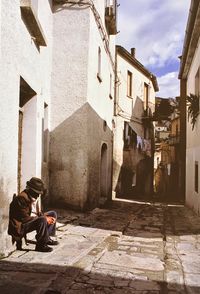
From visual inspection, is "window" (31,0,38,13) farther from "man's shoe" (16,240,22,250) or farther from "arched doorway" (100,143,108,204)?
"arched doorway" (100,143,108,204)

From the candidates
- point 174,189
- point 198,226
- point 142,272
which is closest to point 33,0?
point 142,272

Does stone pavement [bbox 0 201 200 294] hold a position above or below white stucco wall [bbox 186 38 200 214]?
below

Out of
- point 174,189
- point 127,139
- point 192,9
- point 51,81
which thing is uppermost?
point 192,9

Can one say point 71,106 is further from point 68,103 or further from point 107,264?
point 107,264

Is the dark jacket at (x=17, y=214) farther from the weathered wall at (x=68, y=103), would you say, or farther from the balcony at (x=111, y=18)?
the balcony at (x=111, y=18)

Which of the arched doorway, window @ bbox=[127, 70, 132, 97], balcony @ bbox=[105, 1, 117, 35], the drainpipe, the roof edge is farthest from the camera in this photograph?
the drainpipe

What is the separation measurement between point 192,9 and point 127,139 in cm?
1000

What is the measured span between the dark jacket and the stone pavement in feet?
1.07

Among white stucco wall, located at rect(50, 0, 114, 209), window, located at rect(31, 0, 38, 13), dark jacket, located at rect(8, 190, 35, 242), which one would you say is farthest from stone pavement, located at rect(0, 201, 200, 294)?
window, located at rect(31, 0, 38, 13)

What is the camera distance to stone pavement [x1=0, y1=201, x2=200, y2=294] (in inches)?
160

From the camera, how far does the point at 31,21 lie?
6477 mm

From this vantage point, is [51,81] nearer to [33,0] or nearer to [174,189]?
[33,0]

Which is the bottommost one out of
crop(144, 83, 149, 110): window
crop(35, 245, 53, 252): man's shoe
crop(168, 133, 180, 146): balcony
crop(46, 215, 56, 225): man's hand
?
crop(35, 245, 53, 252): man's shoe

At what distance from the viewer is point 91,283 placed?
419 cm
